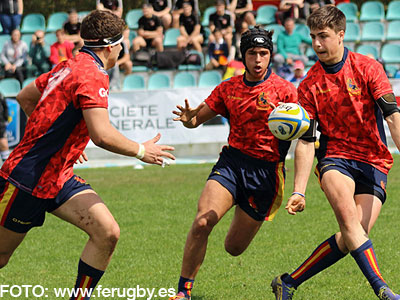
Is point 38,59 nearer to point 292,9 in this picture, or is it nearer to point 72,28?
point 72,28

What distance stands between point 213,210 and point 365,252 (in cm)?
137

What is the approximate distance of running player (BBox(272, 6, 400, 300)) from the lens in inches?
237

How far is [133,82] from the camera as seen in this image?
65.8 ft

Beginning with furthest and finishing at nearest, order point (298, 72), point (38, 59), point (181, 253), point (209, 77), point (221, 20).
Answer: point (38, 59)
point (221, 20)
point (209, 77)
point (298, 72)
point (181, 253)

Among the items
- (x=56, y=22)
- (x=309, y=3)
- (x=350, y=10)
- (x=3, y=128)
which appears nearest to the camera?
(x=3, y=128)

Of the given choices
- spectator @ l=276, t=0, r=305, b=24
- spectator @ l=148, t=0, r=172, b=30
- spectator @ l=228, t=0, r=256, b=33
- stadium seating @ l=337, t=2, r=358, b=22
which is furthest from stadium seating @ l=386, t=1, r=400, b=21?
spectator @ l=148, t=0, r=172, b=30

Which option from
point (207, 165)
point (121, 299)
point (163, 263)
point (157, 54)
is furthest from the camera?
point (157, 54)

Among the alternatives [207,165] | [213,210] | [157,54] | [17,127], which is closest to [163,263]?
[213,210]

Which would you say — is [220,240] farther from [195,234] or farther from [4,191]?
[4,191]

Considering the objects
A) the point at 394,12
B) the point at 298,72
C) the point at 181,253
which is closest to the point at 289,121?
the point at 181,253

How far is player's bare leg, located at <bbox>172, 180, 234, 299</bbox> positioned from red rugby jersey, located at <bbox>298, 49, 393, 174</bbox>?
965 mm

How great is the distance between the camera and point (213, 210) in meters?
6.45

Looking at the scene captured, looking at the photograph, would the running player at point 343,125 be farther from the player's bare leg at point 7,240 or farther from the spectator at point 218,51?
the spectator at point 218,51

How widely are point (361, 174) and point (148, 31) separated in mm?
15174
